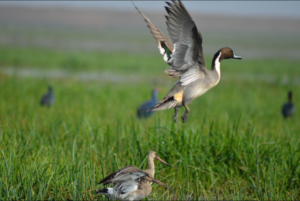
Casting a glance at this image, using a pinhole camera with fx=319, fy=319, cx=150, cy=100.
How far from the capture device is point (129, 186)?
2.83 meters

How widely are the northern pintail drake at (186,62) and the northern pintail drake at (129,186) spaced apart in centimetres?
94

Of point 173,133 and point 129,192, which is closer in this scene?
point 129,192

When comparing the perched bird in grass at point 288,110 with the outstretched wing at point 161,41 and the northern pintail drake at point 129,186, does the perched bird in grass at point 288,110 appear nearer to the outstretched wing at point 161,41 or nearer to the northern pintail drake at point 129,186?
the northern pintail drake at point 129,186

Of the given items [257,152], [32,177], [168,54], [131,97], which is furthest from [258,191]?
[131,97]

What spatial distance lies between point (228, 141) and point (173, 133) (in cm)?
82

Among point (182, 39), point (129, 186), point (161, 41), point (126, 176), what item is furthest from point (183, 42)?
point (129, 186)

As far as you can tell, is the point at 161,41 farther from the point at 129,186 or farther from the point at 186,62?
the point at 129,186

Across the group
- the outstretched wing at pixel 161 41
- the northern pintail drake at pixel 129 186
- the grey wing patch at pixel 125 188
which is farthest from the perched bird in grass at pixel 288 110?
the outstretched wing at pixel 161 41

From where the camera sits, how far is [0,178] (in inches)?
129

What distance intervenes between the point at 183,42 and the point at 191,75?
22 cm

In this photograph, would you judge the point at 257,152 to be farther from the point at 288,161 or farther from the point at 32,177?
the point at 32,177

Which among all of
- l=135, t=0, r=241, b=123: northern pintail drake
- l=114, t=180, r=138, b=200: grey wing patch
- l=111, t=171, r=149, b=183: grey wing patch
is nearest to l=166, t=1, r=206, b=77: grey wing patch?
l=135, t=0, r=241, b=123: northern pintail drake

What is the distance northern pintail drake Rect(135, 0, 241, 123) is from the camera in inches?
75.5

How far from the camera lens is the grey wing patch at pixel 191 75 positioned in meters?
2.01
